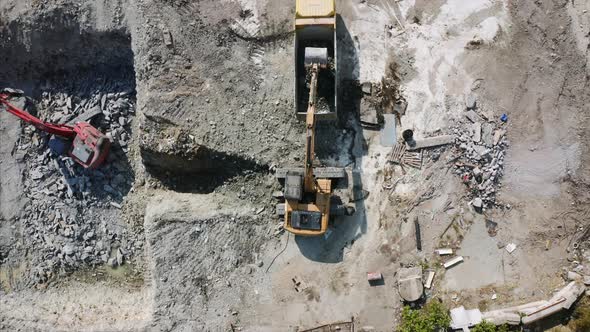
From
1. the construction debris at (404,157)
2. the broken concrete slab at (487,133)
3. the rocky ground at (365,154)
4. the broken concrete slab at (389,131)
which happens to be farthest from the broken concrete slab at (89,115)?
the broken concrete slab at (487,133)

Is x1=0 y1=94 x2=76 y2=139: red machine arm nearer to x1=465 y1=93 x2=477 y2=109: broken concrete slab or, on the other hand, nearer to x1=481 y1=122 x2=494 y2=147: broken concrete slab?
x1=465 y1=93 x2=477 y2=109: broken concrete slab

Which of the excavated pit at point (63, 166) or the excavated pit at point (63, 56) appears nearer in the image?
the excavated pit at point (63, 56)

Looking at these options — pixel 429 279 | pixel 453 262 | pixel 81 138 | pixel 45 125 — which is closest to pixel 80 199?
pixel 81 138

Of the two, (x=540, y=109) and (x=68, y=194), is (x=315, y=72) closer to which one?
(x=540, y=109)

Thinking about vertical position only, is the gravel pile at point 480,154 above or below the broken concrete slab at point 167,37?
below

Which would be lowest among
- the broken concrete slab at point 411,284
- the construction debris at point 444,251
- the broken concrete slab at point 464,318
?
the broken concrete slab at point 464,318

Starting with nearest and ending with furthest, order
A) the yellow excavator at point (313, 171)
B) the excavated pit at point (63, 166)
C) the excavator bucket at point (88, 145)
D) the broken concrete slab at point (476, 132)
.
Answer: the yellow excavator at point (313, 171), the broken concrete slab at point (476, 132), the excavator bucket at point (88, 145), the excavated pit at point (63, 166)

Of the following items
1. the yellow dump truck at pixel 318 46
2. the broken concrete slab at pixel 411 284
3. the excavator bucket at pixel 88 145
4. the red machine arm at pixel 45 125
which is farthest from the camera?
the red machine arm at pixel 45 125

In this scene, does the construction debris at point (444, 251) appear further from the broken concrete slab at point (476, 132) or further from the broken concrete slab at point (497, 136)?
the broken concrete slab at point (497, 136)
